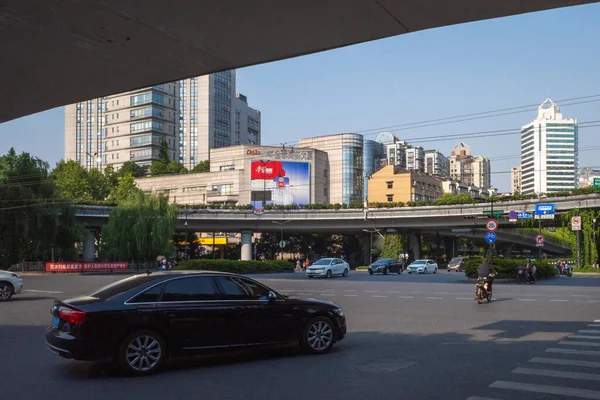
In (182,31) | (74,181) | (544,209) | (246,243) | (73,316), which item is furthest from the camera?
(74,181)

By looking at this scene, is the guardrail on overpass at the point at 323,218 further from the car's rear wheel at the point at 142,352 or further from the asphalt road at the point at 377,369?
the car's rear wheel at the point at 142,352

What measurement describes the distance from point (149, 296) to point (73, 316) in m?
1.15

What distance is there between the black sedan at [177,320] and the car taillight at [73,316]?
0.01 m

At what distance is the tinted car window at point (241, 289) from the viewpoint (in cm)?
990

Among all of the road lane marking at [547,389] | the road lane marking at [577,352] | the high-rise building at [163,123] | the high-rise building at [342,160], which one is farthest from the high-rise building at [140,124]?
the road lane marking at [547,389]

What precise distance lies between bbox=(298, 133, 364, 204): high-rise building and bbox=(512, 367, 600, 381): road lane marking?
390 ft

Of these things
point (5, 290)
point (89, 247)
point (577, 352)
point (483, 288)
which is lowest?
point (89, 247)

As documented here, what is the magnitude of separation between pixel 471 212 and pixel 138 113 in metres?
85.4

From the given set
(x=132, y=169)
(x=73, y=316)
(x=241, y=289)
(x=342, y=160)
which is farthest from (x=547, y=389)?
(x=132, y=169)

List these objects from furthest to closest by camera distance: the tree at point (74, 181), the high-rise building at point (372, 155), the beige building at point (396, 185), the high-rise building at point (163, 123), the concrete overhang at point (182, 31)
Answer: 1. the high-rise building at point (372, 155)
2. the high-rise building at point (163, 123)
3. the beige building at point (396, 185)
4. the tree at point (74, 181)
5. the concrete overhang at point (182, 31)

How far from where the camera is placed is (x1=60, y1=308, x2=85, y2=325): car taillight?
8.61 metres

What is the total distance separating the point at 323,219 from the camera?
70.8m

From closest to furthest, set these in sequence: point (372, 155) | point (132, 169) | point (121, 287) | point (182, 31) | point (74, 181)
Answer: point (182, 31), point (121, 287), point (74, 181), point (132, 169), point (372, 155)

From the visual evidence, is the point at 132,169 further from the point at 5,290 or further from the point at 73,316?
the point at 73,316
